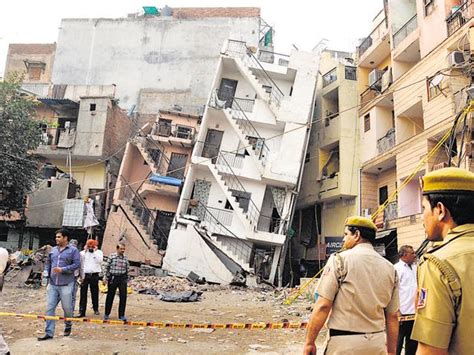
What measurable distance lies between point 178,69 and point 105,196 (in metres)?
13.2

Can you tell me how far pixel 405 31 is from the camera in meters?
19.0

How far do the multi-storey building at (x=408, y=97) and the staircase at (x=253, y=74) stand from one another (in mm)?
4902

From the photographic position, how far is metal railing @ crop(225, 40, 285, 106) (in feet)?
80.0

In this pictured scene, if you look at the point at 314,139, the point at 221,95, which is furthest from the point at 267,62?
the point at 314,139

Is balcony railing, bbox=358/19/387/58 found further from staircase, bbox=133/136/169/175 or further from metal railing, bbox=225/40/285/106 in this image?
staircase, bbox=133/136/169/175

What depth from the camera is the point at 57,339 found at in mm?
6730

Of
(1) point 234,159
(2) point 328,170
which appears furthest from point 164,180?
(2) point 328,170

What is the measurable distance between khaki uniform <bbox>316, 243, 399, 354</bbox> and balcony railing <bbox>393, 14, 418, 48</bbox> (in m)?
18.5

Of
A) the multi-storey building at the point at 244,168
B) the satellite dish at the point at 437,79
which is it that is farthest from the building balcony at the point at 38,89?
the satellite dish at the point at 437,79

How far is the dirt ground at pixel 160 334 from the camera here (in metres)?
6.39

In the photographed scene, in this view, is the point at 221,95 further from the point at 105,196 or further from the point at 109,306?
the point at 109,306

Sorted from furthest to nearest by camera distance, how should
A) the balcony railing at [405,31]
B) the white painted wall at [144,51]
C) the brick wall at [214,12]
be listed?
the brick wall at [214,12]
the white painted wall at [144,51]
the balcony railing at [405,31]

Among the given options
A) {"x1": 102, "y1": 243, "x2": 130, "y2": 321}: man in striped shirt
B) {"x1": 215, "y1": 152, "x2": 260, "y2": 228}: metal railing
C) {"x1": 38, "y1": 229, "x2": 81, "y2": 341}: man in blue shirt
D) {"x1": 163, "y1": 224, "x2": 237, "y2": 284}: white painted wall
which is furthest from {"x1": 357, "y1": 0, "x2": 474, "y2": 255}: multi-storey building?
{"x1": 38, "y1": 229, "x2": 81, "y2": 341}: man in blue shirt

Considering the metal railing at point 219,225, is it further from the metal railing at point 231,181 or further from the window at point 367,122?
the window at point 367,122
